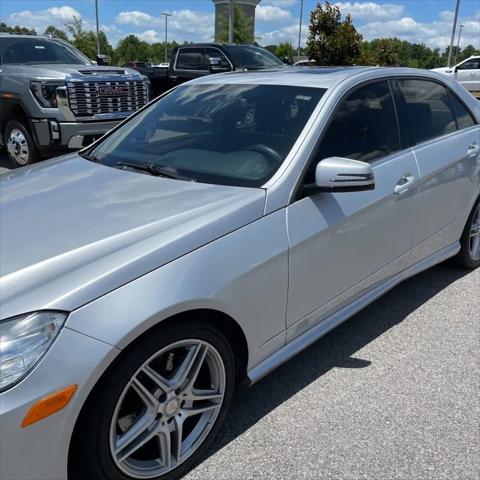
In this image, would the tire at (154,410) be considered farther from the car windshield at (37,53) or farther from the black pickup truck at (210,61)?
the black pickup truck at (210,61)

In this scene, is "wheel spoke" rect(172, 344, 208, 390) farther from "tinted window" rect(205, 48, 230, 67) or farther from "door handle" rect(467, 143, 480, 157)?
"tinted window" rect(205, 48, 230, 67)

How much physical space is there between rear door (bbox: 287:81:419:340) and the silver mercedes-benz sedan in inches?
0.4

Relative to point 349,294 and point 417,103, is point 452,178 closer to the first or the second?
point 417,103

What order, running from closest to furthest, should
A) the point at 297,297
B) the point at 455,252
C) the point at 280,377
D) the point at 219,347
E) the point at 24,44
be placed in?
1. the point at 219,347
2. the point at 297,297
3. the point at 280,377
4. the point at 455,252
5. the point at 24,44

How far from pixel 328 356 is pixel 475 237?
6.67 feet

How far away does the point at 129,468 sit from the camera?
83.5 inches

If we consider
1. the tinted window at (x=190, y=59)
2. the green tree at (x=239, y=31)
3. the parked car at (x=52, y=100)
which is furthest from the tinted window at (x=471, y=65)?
the parked car at (x=52, y=100)

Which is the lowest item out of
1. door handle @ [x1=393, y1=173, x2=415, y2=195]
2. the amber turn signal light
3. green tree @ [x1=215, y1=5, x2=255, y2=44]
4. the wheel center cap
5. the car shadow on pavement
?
the car shadow on pavement

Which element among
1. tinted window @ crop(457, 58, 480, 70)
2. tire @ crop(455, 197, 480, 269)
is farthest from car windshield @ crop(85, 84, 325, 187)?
tinted window @ crop(457, 58, 480, 70)

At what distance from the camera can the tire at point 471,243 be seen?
4.34 metres

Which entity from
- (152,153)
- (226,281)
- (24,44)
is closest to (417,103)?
(152,153)

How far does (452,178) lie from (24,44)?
7160mm

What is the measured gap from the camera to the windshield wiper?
2800 millimetres

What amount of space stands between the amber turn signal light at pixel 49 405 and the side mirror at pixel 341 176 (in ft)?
4.80
